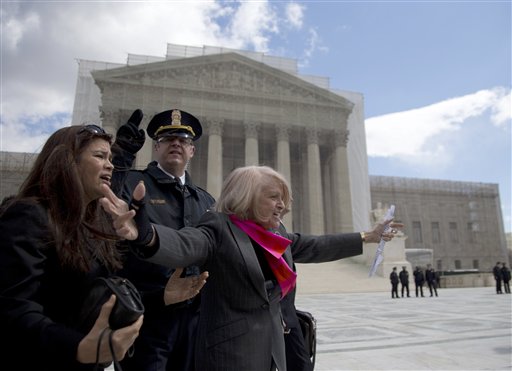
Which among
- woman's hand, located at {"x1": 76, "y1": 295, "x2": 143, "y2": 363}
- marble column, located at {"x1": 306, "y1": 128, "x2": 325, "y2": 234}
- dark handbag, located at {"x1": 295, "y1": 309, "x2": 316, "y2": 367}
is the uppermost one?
marble column, located at {"x1": 306, "y1": 128, "x2": 325, "y2": 234}

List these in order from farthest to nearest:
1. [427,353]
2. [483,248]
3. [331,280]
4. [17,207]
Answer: [483,248], [331,280], [427,353], [17,207]

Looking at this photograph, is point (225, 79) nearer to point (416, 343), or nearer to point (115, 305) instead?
point (416, 343)

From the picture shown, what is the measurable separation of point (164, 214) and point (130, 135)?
21.8 inches

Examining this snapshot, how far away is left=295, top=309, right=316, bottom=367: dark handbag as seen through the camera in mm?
2676

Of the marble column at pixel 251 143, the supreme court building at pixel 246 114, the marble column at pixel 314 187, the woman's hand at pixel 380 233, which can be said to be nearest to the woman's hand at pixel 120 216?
the woman's hand at pixel 380 233

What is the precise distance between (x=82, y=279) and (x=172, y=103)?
29.2m

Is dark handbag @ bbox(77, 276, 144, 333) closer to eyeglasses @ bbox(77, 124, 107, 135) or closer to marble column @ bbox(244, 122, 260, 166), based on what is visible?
eyeglasses @ bbox(77, 124, 107, 135)

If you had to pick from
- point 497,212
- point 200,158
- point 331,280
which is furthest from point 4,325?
point 497,212

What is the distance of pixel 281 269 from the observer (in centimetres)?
182

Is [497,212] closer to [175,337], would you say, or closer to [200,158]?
[200,158]

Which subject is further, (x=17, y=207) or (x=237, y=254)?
(x=237, y=254)

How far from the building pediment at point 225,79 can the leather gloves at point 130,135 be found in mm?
28244

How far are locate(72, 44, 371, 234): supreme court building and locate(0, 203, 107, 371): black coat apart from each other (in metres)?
25.7

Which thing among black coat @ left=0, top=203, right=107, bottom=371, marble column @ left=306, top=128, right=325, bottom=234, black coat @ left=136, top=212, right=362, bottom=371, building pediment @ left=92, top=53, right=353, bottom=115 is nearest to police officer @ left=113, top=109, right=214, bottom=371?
black coat @ left=136, top=212, right=362, bottom=371
